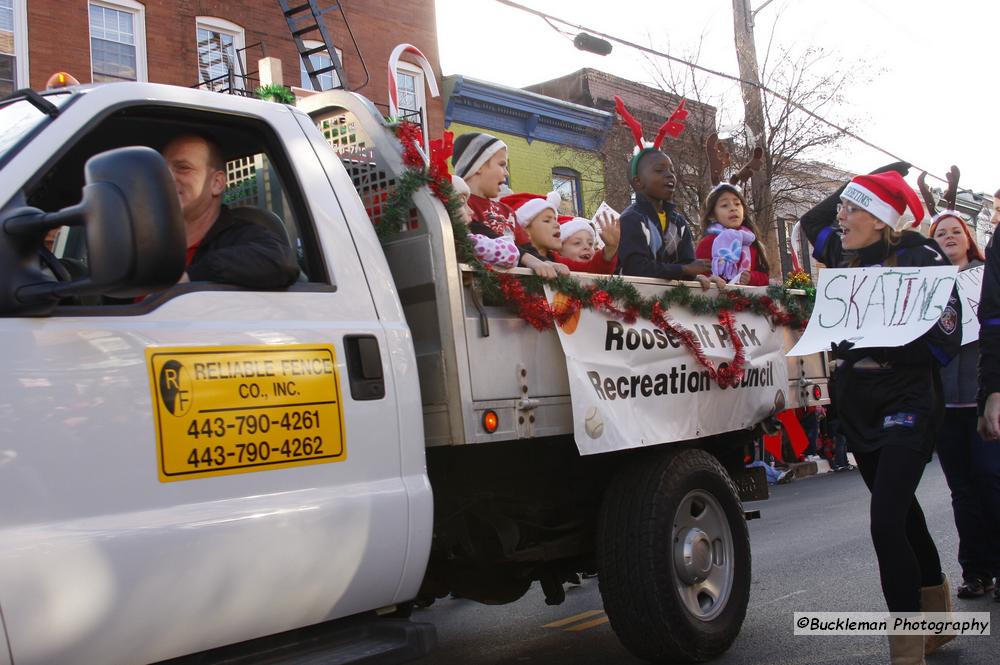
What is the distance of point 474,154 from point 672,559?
2.29 metres

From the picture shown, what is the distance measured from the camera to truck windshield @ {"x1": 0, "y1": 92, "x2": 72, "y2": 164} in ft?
10.2

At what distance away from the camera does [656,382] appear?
16.0 ft

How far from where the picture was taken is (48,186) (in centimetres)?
338

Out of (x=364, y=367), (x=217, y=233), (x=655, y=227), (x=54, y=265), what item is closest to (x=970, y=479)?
(x=655, y=227)

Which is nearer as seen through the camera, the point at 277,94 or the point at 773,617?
the point at 277,94

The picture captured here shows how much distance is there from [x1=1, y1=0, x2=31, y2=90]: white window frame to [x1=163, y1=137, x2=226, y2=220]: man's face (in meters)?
13.1

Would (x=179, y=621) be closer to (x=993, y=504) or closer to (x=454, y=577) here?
(x=454, y=577)

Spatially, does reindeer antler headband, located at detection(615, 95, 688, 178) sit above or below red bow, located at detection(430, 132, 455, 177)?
above

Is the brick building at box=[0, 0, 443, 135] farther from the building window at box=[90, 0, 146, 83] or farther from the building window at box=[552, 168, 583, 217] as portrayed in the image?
the building window at box=[552, 168, 583, 217]

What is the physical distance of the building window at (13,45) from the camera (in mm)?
15266

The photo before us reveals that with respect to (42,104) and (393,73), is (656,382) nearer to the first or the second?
(393,73)

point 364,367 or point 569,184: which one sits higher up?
point 569,184

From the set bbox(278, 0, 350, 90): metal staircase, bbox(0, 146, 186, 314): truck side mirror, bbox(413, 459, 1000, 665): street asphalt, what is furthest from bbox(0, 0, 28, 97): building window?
bbox(0, 146, 186, 314): truck side mirror

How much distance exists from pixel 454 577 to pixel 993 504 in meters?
3.10
